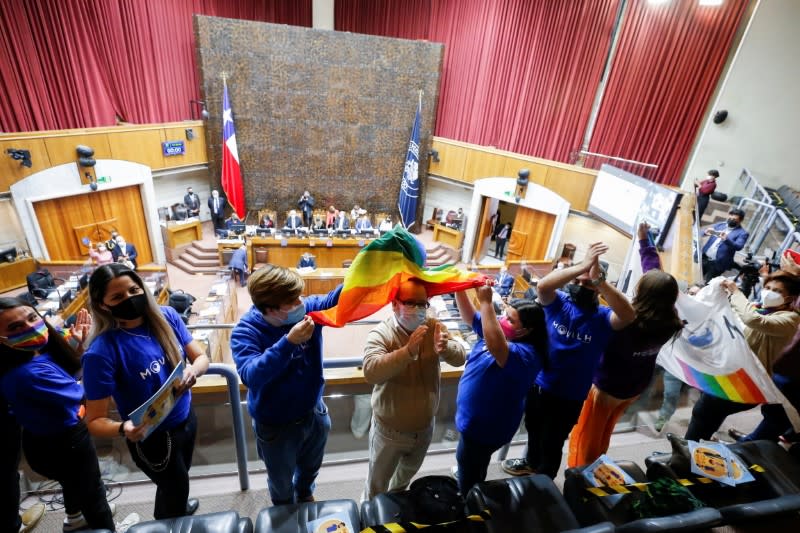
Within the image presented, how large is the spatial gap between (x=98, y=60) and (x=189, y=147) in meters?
2.50

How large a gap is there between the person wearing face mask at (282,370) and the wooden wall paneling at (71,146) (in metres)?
9.14

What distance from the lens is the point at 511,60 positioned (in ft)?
38.0

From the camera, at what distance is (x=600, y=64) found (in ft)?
34.0

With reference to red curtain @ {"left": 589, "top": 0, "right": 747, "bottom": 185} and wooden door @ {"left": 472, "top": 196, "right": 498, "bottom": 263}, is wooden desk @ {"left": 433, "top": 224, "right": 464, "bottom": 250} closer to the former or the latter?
wooden door @ {"left": 472, "top": 196, "right": 498, "bottom": 263}

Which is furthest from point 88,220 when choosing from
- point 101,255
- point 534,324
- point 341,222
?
point 534,324

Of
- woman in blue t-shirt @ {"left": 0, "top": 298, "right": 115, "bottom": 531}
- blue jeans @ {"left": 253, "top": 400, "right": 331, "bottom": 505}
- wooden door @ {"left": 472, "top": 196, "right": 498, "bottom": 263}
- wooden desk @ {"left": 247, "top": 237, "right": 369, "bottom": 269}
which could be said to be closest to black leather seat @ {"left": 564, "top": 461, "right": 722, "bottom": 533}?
blue jeans @ {"left": 253, "top": 400, "right": 331, "bottom": 505}

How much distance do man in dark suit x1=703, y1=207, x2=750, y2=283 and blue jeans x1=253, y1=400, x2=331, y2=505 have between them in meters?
5.90

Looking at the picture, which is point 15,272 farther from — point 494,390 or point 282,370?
→ point 494,390

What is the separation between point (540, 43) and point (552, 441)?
11476 mm

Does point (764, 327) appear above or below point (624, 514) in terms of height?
above

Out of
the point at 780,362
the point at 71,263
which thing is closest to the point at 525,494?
the point at 780,362

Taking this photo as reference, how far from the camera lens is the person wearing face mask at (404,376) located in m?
1.83

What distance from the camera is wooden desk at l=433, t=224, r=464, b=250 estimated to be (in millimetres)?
12156

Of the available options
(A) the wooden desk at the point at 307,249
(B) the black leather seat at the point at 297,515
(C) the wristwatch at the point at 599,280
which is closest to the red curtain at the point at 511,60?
(A) the wooden desk at the point at 307,249
